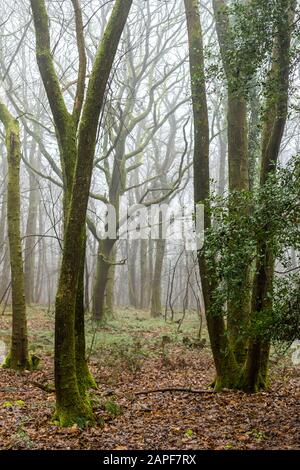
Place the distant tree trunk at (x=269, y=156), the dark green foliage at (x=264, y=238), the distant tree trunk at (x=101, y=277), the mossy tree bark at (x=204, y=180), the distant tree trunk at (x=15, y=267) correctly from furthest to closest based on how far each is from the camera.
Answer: the distant tree trunk at (x=101, y=277) → the distant tree trunk at (x=15, y=267) → the mossy tree bark at (x=204, y=180) → the distant tree trunk at (x=269, y=156) → the dark green foliage at (x=264, y=238)

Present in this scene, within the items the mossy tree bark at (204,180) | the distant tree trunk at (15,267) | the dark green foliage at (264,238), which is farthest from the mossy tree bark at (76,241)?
the distant tree trunk at (15,267)

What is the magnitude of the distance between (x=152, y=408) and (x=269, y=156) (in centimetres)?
444

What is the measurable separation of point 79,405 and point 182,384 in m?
3.71

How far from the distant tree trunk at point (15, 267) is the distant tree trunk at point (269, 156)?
4.78 meters

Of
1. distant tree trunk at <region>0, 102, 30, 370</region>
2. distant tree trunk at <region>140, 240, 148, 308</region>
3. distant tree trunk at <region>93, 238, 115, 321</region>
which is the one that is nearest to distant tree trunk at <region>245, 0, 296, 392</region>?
distant tree trunk at <region>0, 102, 30, 370</region>

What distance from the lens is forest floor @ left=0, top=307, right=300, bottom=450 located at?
6.09 meters

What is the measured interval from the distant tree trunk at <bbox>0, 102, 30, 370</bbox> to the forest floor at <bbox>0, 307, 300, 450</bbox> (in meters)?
0.45

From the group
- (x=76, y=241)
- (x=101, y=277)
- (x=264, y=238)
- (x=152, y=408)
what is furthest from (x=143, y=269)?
(x=264, y=238)

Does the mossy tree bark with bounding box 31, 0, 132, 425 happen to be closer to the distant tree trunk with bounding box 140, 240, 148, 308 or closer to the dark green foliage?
the dark green foliage

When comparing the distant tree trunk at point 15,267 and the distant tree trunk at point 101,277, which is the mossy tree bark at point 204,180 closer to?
the distant tree trunk at point 15,267

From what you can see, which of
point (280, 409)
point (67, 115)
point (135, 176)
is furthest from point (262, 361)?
point (135, 176)

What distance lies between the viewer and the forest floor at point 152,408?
20.0 ft

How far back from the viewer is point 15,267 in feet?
34.3

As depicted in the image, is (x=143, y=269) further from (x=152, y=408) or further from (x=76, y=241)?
(x=76, y=241)
